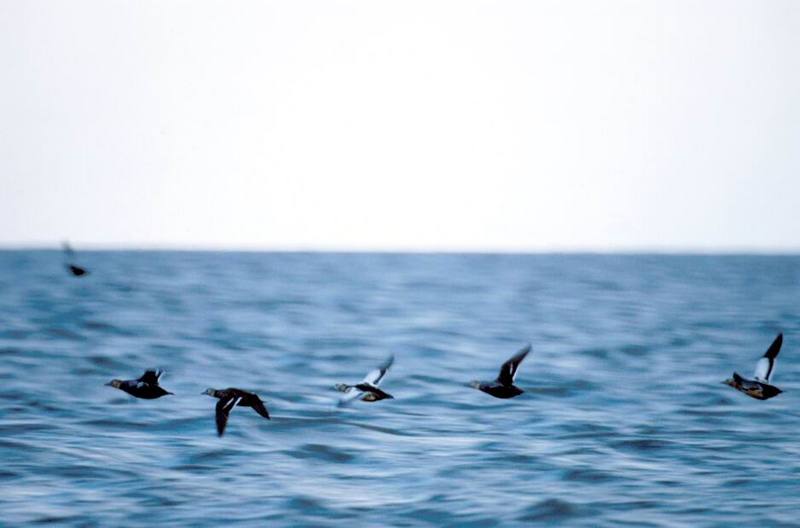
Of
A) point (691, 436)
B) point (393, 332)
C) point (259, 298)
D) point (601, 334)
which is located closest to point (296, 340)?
point (393, 332)

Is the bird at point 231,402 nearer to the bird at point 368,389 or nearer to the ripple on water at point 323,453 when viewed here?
the bird at point 368,389

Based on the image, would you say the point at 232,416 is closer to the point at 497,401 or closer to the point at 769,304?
the point at 497,401

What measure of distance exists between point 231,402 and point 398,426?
4884mm

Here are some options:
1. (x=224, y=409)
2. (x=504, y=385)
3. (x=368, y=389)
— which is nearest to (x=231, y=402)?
(x=224, y=409)

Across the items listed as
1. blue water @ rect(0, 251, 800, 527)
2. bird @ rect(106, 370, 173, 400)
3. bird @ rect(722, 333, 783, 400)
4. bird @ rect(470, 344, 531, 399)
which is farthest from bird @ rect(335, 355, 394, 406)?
bird @ rect(722, 333, 783, 400)

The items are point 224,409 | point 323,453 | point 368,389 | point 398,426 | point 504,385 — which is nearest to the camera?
point 224,409

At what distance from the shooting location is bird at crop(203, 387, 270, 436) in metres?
14.0

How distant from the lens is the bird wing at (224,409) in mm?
13922

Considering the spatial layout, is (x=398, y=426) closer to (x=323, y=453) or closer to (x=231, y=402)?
(x=323, y=453)

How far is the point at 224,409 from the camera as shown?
14.1m

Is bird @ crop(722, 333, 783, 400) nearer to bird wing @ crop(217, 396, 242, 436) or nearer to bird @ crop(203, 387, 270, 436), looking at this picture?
bird @ crop(203, 387, 270, 436)

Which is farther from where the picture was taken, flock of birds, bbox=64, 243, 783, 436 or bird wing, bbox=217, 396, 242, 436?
flock of birds, bbox=64, 243, 783, 436

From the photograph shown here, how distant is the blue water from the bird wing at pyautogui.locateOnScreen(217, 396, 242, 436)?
2.64 feet

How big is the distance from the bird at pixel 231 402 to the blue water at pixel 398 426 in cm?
85
